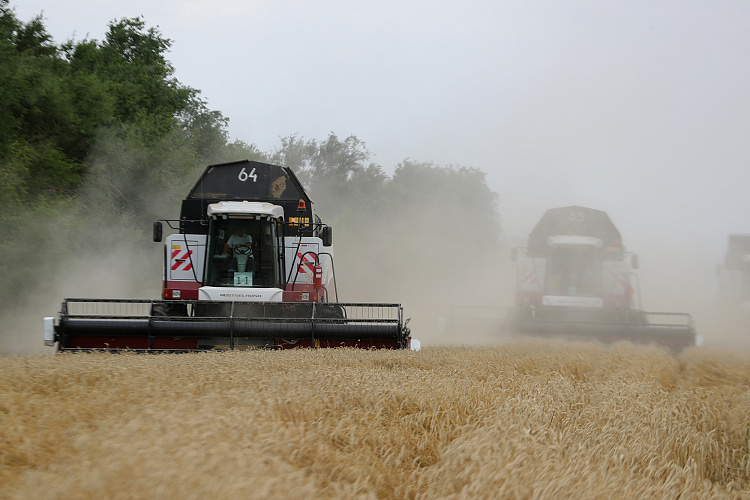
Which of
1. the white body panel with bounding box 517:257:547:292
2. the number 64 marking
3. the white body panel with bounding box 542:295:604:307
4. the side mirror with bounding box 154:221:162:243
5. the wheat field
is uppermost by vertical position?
the number 64 marking

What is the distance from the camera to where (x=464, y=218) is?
40.4 metres

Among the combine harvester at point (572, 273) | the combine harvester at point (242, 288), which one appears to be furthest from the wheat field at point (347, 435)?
the combine harvester at point (572, 273)

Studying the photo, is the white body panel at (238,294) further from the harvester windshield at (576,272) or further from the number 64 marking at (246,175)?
the harvester windshield at (576,272)

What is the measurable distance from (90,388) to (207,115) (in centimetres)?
3187

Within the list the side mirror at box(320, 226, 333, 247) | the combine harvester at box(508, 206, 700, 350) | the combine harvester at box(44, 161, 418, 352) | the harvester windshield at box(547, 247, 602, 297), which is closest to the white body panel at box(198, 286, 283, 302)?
the combine harvester at box(44, 161, 418, 352)

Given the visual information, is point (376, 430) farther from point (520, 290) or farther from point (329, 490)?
point (520, 290)

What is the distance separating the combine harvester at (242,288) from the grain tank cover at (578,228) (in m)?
5.62

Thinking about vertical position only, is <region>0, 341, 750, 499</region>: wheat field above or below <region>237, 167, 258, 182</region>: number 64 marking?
below

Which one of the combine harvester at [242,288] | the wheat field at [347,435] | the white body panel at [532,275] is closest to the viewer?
the wheat field at [347,435]

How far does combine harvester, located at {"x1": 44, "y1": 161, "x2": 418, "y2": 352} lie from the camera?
930 cm

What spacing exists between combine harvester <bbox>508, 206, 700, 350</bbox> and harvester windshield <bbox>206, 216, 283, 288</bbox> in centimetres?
581

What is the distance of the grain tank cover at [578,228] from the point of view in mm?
15859

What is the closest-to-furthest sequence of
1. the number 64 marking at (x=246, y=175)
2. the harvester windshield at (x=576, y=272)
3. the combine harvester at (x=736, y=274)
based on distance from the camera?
the number 64 marking at (x=246, y=175), the harvester windshield at (x=576, y=272), the combine harvester at (x=736, y=274)

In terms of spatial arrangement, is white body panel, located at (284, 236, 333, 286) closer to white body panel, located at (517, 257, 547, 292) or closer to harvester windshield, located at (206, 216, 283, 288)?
harvester windshield, located at (206, 216, 283, 288)
